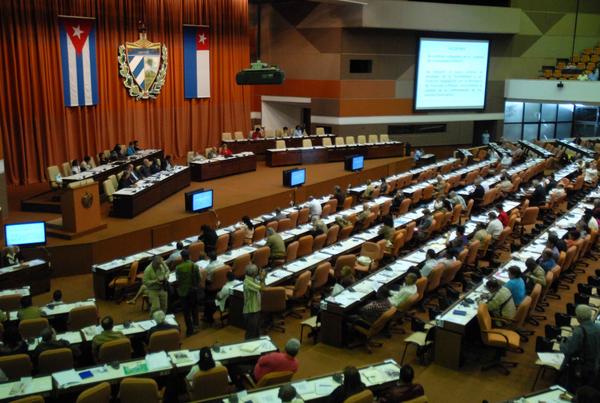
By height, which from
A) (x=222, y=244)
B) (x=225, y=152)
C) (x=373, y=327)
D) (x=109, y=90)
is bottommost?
(x=373, y=327)

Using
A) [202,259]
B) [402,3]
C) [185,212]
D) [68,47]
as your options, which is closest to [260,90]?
[402,3]

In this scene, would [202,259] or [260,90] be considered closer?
[202,259]

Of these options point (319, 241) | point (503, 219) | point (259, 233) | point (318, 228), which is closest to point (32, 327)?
point (259, 233)

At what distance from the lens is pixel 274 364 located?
22.7 ft

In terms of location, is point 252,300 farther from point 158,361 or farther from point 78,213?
point 78,213

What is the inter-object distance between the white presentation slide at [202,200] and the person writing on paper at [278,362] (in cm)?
817

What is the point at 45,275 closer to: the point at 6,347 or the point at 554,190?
the point at 6,347

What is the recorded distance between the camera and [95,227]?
13.1 meters

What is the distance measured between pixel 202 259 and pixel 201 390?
15.4 feet

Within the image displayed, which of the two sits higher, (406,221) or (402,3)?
(402,3)

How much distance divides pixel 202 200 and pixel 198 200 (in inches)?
5.6

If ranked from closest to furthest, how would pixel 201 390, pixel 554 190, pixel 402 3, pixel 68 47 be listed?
1. pixel 201 390
2. pixel 554 190
3. pixel 68 47
4. pixel 402 3

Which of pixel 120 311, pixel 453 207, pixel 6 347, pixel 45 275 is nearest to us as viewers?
pixel 6 347

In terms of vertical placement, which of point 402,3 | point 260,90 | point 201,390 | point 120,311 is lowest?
point 120,311
